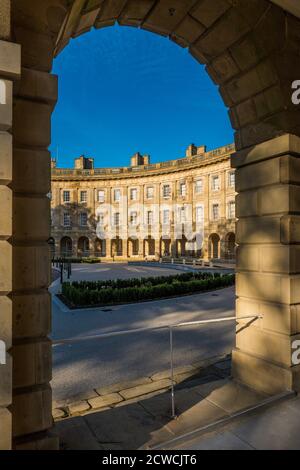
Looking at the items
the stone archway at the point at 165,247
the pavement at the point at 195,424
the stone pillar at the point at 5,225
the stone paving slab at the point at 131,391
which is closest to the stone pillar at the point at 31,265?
the stone pillar at the point at 5,225

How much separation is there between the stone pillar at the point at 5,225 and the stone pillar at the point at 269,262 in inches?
136

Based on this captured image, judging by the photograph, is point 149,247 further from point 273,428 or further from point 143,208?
point 273,428

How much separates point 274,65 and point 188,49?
133 cm

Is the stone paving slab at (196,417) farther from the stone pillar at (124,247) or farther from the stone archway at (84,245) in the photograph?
the stone archway at (84,245)

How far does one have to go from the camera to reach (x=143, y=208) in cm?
4834

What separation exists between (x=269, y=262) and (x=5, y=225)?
3.57 meters

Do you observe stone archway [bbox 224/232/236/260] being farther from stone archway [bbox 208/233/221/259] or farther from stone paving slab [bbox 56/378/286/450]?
A: stone paving slab [bbox 56/378/286/450]

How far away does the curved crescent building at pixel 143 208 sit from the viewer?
4228cm

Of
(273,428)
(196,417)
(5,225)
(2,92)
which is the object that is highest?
(2,92)

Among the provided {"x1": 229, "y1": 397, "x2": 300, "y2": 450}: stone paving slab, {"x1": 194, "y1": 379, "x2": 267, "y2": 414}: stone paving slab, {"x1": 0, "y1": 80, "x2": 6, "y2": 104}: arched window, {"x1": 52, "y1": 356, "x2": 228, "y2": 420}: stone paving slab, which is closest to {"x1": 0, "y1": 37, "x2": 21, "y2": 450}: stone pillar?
{"x1": 0, "y1": 80, "x2": 6, "y2": 104}: arched window

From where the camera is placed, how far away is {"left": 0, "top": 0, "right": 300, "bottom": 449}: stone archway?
2592 millimetres

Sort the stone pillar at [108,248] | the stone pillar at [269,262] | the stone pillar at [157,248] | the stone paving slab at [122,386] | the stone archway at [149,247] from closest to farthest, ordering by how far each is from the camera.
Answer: the stone pillar at [269,262], the stone paving slab at [122,386], the stone pillar at [157,248], the stone archway at [149,247], the stone pillar at [108,248]

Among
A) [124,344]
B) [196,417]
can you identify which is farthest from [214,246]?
[196,417]
